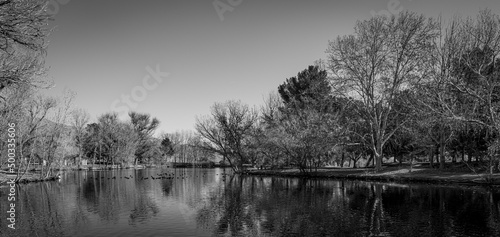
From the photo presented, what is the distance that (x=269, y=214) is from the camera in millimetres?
19766

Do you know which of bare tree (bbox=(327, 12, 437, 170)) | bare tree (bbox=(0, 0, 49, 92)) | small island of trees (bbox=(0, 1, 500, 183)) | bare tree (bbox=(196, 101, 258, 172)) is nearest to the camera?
bare tree (bbox=(0, 0, 49, 92))

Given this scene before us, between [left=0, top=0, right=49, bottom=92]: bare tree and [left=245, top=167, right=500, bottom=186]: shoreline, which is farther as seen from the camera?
[left=245, top=167, right=500, bottom=186]: shoreline

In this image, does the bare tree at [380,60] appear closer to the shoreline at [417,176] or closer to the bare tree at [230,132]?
the shoreline at [417,176]

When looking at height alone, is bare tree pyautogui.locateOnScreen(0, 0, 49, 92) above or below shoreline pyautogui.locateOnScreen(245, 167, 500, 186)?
above

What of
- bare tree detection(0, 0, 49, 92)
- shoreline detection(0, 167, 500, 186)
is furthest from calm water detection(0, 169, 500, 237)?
bare tree detection(0, 0, 49, 92)

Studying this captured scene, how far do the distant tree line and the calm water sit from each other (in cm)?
737

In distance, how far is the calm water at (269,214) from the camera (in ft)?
52.0

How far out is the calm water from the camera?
1585 centimetres

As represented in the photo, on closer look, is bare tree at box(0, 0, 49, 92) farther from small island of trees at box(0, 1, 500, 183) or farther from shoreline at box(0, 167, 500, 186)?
shoreline at box(0, 167, 500, 186)

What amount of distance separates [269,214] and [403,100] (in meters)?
23.6

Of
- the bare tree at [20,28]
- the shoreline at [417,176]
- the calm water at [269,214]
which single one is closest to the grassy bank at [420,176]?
the shoreline at [417,176]

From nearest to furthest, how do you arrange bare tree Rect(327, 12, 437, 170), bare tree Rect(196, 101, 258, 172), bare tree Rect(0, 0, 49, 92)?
1. bare tree Rect(0, 0, 49, 92)
2. bare tree Rect(327, 12, 437, 170)
3. bare tree Rect(196, 101, 258, 172)

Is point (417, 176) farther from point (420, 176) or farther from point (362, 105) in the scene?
point (362, 105)

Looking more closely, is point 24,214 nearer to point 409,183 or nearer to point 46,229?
point 46,229
